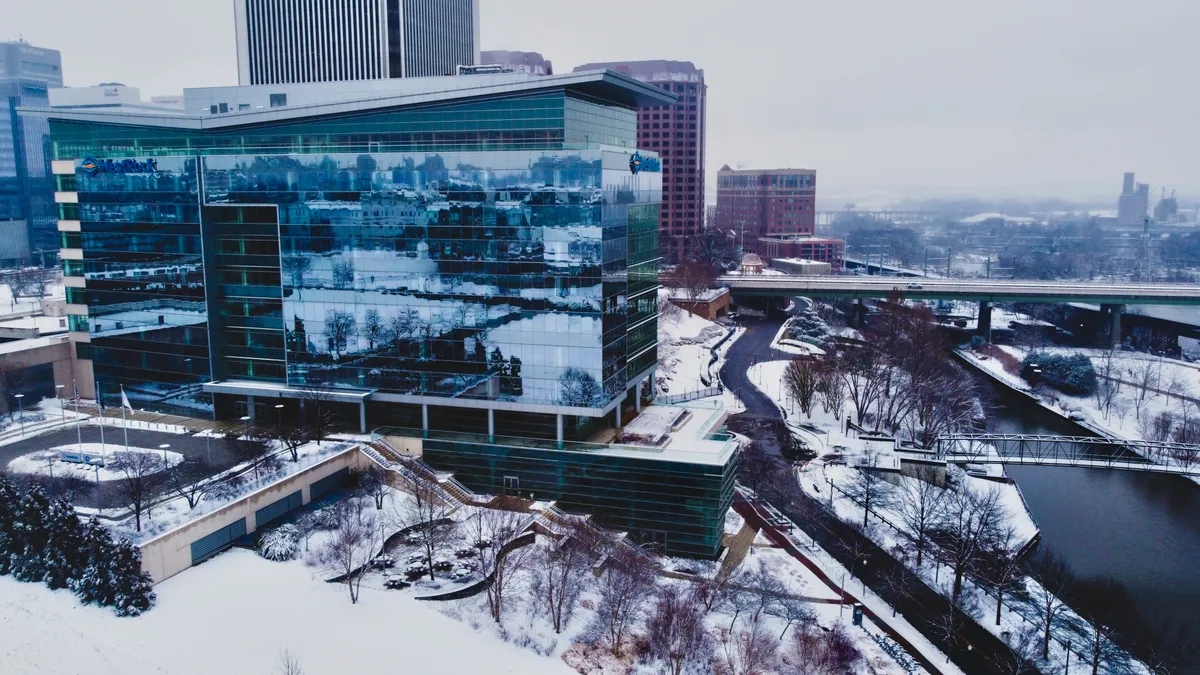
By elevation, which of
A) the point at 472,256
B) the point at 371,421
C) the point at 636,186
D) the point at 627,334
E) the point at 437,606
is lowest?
the point at 437,606

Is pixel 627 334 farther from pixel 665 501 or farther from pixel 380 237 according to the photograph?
pixel 380 237

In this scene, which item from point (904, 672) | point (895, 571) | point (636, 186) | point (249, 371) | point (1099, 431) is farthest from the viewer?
point (1099, 431)

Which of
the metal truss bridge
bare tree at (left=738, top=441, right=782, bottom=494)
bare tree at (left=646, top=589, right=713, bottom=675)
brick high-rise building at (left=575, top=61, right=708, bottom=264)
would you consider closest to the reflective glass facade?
bare tree at (left=738, top=441, right=782, bottom=494)

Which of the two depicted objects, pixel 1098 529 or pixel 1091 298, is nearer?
pixel 1098 529

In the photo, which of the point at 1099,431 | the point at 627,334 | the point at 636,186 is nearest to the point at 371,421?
the point at 627,334

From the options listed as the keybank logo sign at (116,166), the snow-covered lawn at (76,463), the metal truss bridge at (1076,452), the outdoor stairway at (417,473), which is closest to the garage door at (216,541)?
the snow-covered lawn at (76,463)

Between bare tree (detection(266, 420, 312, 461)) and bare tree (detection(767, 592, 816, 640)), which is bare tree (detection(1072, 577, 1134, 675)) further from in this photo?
bare tree (detection(266, 420, 312, 461))

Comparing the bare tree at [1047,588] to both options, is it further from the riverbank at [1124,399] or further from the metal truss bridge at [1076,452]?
the riverbank at [1124,399]
